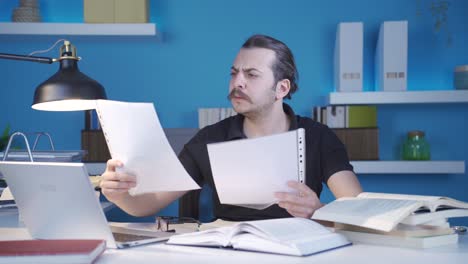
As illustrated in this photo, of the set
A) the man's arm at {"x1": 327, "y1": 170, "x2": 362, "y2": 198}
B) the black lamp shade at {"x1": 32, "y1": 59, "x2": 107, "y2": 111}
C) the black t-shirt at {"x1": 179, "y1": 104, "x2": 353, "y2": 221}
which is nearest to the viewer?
the black lamp shade at {"x1": 32, "y1": 59, "x2": 107, "y2": 111}

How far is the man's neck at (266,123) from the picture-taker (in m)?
2.21

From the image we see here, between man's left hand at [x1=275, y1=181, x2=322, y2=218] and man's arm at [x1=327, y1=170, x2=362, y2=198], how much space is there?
0.40 metres

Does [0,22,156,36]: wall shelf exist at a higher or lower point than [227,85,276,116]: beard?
higher

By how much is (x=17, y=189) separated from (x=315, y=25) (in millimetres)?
2651

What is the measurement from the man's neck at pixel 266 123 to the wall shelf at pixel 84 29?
148cm

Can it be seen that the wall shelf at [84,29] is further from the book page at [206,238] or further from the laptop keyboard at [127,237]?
the book page at [206,238]

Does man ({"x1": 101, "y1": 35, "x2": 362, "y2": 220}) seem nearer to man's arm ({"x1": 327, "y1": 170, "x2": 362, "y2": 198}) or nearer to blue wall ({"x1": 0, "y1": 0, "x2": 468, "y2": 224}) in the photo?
man's arm ({"x1": 327, "y1": 170, "x2": 362, "y2": 198})

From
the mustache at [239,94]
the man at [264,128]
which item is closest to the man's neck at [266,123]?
the man at [264,128]

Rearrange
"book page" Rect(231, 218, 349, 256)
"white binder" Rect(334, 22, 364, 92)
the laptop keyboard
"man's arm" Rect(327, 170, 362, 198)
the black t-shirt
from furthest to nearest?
"white binder" Rect(334, 22, 364, 92) < the black t-shirt < "man's arm" Rect(327, 170, 362, 198) < the laptop keyboard < "book page" Rect(231, 218, 349, 256)

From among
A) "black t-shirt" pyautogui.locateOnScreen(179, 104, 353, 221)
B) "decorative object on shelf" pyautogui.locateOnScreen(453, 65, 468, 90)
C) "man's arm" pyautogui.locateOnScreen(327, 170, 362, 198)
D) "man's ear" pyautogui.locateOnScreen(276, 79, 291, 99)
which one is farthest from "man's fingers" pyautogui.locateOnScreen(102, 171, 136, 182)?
"decorative object on shelf" pyautogui.locateOnScreen(453, 65, 468, 90)

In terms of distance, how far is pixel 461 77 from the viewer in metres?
3.56

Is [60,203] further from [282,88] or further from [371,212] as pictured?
[282,88]

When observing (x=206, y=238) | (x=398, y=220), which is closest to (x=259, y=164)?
(x=206, y=238)

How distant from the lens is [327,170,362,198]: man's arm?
6.41 feet
